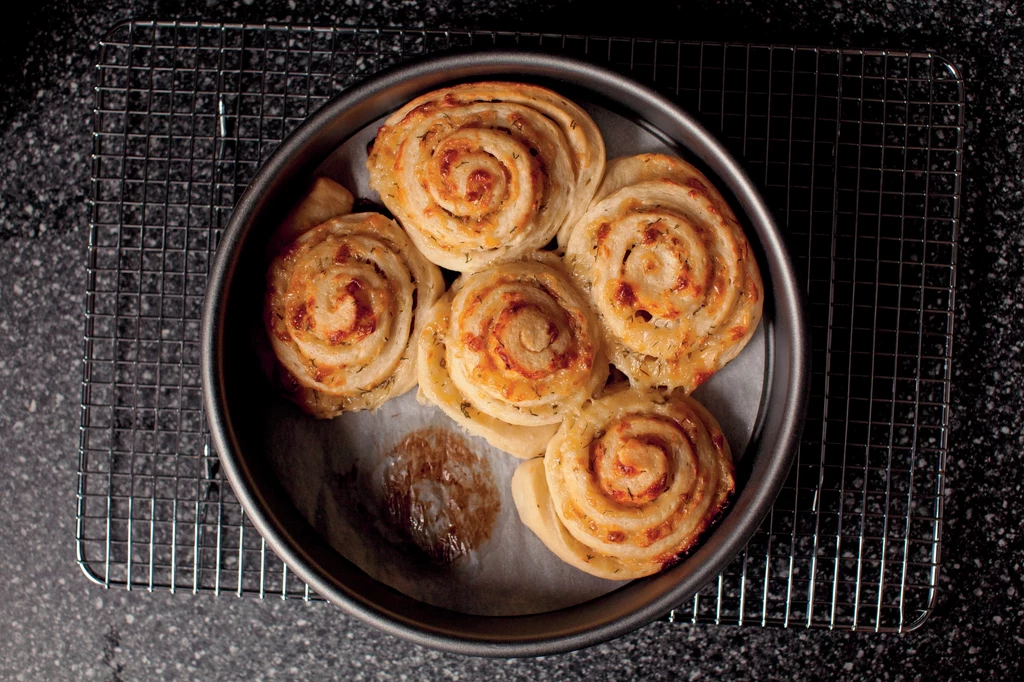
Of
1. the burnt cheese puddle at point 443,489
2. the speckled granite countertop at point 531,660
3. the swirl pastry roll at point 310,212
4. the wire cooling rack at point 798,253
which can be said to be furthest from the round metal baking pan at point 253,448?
the speckled granite countertop at point 531,660

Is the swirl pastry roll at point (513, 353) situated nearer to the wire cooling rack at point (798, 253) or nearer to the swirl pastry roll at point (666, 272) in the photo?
the swirl pastry roll at point (666, 272)

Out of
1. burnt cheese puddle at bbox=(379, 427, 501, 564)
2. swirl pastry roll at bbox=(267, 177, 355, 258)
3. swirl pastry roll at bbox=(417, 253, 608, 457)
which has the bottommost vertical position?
burnt cheese puddle at bbox=(379, 427, 501, 564)

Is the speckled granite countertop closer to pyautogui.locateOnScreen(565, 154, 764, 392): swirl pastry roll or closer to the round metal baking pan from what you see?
the round metal baking pan

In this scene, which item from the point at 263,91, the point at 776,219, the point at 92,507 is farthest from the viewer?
the point at 92,507

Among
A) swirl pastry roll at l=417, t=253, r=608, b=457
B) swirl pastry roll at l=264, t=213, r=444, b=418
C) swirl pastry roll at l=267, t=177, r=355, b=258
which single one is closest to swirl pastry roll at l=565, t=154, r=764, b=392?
swirl pastry roll at l=417, t=253, r=608, b=457

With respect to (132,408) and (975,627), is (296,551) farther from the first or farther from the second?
(975,627)

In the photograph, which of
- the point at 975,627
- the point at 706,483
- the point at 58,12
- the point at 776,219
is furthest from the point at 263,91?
the point at 975,627
